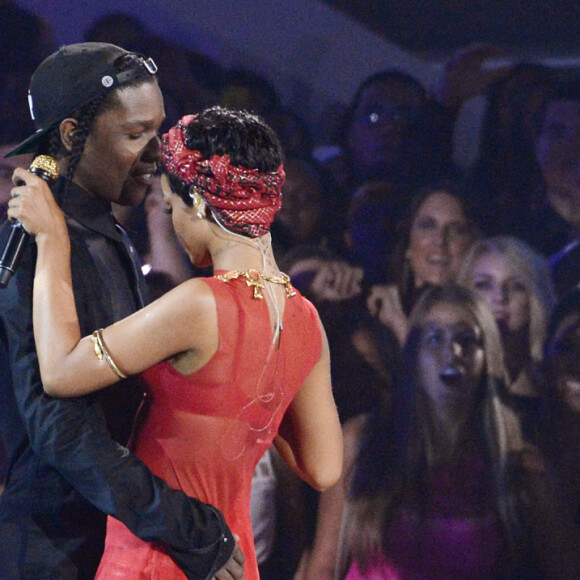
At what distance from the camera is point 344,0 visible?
2934 millimetres

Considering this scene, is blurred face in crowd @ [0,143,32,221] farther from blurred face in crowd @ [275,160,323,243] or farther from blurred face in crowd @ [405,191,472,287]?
blurred face in crowd @ [405,191,472,287]

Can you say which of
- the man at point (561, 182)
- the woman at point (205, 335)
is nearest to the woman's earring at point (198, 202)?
the woman at point (205, 335)

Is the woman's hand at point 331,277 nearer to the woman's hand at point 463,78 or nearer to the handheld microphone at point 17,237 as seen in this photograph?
the woman's hand at point 463,78

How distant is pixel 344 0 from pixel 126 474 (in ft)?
7.34

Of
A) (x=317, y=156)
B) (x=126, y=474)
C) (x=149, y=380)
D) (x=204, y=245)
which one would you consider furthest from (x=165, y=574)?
(x=317, y=156)

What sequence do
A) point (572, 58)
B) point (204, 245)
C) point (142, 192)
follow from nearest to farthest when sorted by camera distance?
point (204, 245), point (142, 192), point (572, 58)

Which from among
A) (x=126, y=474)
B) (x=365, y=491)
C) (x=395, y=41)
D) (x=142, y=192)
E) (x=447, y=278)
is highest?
(x=395, y=41)

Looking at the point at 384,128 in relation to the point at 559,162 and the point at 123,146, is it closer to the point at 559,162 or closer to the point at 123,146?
the point at 559,162

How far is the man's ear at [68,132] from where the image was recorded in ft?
4.24

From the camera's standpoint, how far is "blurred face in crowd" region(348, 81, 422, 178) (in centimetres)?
290

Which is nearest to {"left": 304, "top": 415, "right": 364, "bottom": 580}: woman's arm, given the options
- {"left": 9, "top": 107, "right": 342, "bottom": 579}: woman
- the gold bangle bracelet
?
{"left": 9, "top": 107, "right": 342, "bottom": 579}: woman

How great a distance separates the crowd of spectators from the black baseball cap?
5.21 ft

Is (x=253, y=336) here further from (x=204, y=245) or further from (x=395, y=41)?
(x=395, y=41)

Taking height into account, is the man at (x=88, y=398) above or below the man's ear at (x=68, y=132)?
below
